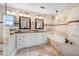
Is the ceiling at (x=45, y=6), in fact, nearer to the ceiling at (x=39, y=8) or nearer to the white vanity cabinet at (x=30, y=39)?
the ceiling at (x=39, y=8)

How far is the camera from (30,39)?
1768mm

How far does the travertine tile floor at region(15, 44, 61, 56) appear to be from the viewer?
1.74 metres

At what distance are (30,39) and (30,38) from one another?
0.02 m

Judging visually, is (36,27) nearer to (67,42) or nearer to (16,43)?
(16,43)

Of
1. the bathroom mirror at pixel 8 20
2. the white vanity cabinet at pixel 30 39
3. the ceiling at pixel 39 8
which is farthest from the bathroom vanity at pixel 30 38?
the ceiling at pixel 39 8

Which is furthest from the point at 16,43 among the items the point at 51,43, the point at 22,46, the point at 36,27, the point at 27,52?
the point at 51,43

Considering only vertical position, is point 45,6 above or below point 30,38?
above

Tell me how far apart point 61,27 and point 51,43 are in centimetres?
30

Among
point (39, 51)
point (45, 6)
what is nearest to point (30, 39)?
point (39, 51)

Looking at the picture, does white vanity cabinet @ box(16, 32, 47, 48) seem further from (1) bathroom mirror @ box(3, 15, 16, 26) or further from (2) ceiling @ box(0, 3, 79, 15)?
(2) ceiling @ box(0, 3, 79, 15)

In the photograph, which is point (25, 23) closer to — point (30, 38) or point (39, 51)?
point (30, 38)

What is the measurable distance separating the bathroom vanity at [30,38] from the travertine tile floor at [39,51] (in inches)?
2.5

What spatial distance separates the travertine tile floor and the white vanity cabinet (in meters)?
0.06

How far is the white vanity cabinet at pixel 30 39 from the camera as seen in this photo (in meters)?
1.75
